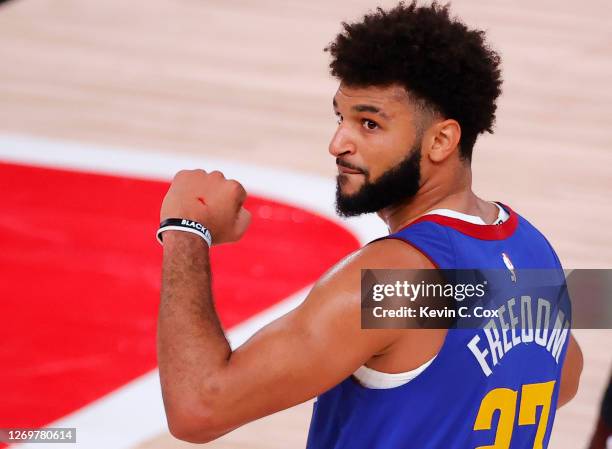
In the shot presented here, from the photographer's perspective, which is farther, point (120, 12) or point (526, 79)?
point (120, 12)

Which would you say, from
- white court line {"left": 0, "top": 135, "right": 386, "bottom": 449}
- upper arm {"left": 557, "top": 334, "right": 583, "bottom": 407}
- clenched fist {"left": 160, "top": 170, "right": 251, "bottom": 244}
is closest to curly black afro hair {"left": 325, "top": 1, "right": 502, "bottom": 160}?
clenched fist {"left": 160, "top": 170, "right": 251, "bottom": 244}

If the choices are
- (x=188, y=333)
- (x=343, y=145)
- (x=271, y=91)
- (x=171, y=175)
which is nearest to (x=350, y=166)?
(x=343, y=145)

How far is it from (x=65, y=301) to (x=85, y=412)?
0.86 meters

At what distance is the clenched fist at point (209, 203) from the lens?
2445mm

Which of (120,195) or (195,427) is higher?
(120,195)

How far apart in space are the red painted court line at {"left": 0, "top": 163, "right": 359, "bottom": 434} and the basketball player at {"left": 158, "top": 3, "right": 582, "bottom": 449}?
2.09 meters

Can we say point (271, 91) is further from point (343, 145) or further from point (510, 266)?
point (510, 266)

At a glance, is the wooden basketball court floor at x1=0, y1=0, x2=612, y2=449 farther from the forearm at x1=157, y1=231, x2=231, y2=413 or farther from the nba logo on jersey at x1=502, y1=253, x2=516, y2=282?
the forearm at x1=157, y1=231, x2=231, y2=413

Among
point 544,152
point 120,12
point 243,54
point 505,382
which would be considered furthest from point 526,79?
point 505,382

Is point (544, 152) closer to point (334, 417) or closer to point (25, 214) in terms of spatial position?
point (25, 214)

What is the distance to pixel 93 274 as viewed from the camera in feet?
17.3

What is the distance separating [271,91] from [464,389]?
5612 mm

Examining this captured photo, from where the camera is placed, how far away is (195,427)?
86.0 inches

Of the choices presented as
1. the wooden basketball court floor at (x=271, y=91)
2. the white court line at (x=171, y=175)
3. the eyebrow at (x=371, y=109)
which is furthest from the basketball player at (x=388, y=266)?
the wooden basketball court floor at (x=271, y=91)
